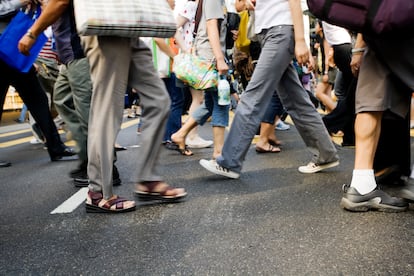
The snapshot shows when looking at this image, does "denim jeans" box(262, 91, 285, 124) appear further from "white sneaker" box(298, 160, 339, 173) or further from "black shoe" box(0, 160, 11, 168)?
"black shoe" box(0, 160, 11, 168)

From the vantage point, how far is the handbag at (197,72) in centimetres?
391

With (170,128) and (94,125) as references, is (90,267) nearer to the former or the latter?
(94,125)


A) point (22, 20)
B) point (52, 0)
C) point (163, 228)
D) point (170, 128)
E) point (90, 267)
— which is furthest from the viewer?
point (170, 128)

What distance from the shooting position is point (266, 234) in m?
2.15

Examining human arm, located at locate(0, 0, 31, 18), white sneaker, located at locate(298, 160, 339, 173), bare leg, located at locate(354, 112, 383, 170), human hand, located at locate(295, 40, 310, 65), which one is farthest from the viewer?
human arm, located at locate(0, 0, 31, 18)

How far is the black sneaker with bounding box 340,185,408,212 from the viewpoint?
2426 mm

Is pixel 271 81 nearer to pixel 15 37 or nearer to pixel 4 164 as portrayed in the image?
pixel 15 37

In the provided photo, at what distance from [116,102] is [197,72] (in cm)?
144

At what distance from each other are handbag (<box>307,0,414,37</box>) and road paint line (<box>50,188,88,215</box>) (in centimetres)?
175

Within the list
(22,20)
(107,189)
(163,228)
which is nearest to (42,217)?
(107,189)

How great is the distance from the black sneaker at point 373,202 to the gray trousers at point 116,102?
1.08 m

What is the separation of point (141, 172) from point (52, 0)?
1057 mm

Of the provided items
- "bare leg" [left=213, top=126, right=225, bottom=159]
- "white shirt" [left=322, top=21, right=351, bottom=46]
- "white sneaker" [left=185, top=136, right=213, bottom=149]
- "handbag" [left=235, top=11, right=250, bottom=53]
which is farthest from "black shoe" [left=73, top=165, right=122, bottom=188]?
A: "white shirt" [left=322, top=21, right=351, bottom=46]

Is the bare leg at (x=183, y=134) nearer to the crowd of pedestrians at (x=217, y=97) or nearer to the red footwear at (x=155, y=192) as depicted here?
the crowd of pedestrians at (x=217, y=97)
